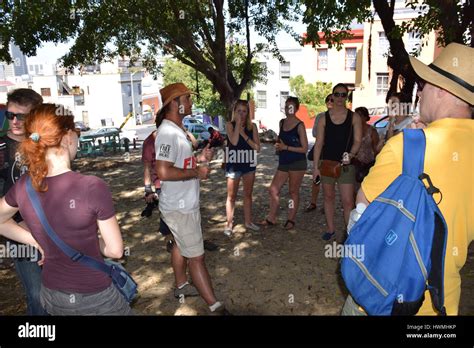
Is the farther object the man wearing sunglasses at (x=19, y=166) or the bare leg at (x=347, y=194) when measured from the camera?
the bare leg at (x=347, y=194)

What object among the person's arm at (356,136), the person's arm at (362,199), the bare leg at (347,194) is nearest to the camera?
the person's arm at (362,199)

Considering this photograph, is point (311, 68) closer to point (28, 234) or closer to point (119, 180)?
point (119, 180)

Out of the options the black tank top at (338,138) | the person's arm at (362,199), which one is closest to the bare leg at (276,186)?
the black tank top at (338,138)

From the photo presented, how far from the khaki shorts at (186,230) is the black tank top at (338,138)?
2331 mm

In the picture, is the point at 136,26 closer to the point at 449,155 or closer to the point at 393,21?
the point at 393,21

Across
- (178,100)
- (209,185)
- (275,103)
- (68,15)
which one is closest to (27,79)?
(275,103)

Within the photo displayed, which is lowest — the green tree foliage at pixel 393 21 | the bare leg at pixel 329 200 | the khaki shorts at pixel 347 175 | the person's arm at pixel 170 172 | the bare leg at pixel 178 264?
the bare leg at pixel 178 264

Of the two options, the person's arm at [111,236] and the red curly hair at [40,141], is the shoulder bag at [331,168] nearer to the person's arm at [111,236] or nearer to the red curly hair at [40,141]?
the person's arm at [111,236]

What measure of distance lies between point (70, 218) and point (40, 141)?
435 mm

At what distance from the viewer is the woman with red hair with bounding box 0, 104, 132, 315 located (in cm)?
202

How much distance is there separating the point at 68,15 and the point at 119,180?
5.74m

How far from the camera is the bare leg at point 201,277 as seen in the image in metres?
3.79

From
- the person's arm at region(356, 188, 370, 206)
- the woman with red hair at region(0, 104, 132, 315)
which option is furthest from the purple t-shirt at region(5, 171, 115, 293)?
the person's arm at region(356, 188, 370, 206)

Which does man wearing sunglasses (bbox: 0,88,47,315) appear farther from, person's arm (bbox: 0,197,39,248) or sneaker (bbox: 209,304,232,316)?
sneaker (bbox: 209,304,232,316)
